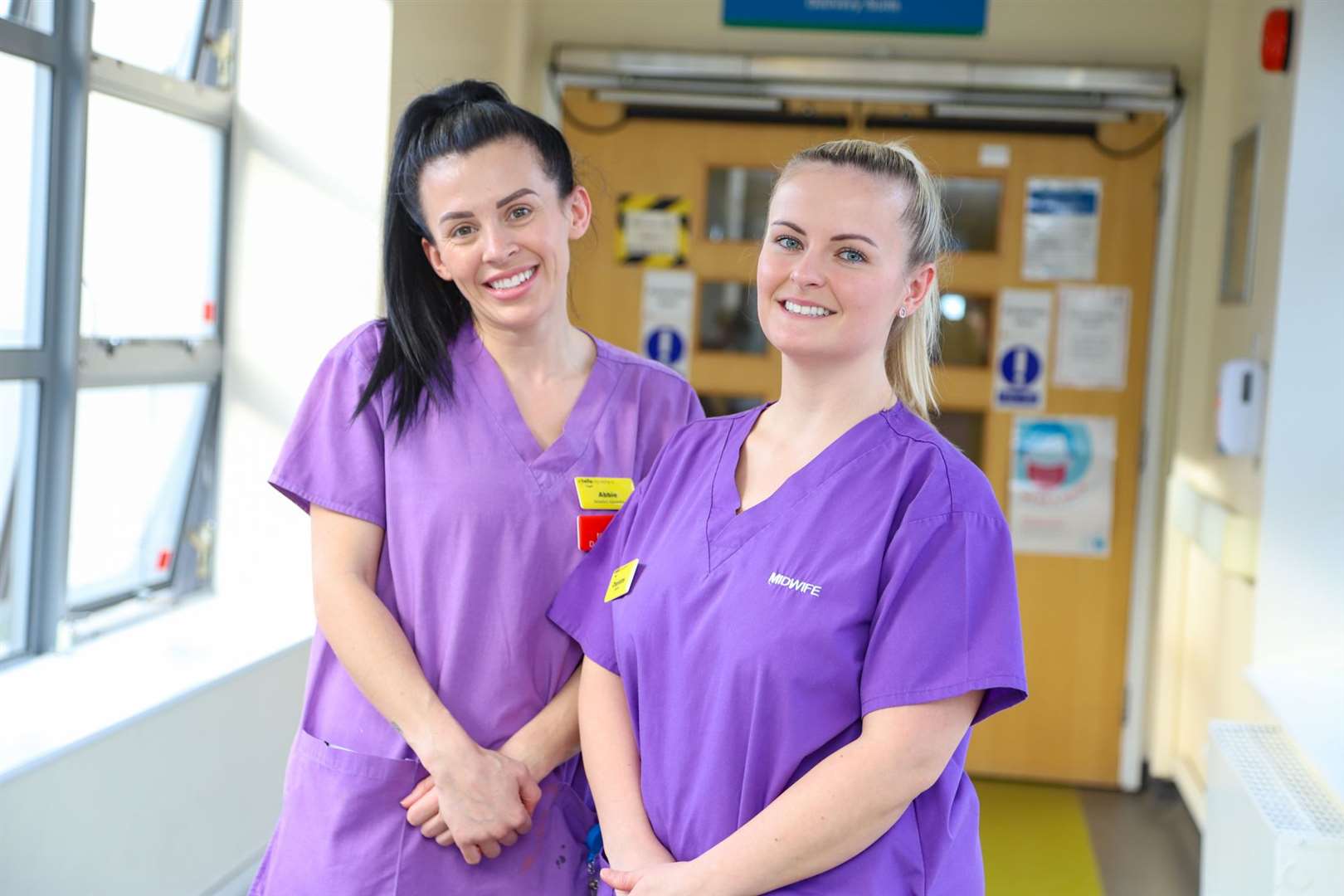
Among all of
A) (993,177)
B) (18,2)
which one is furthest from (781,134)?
(18,2)

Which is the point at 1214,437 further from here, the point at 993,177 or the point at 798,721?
the point at 798,721

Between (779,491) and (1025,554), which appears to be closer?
(779,491)

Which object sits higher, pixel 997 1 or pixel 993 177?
pixel 997 1

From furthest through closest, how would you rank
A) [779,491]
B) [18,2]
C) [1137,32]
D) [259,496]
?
[1137,32]
[259,496]
[18,2]
[779,491]

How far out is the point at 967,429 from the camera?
4.21m

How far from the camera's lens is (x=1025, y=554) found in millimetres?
4180

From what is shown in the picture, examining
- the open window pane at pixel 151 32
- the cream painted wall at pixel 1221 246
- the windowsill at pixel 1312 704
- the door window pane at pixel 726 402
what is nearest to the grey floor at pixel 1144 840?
the windowsill at pixel 1312 704

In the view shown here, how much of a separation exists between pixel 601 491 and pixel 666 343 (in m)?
2.72

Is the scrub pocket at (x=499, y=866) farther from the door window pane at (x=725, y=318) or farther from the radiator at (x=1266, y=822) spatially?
the door window pane at (x=725, y=318)

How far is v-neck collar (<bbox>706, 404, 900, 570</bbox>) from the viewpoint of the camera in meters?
1.29

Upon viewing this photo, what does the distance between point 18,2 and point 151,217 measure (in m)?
0.58

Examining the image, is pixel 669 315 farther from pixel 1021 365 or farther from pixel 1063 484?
pixel 1063 484

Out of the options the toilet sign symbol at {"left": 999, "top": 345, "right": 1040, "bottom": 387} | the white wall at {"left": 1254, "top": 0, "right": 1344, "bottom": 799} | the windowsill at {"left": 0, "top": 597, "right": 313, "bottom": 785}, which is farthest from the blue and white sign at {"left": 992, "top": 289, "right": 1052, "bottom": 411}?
the windowsill at {"left": 0, "top": 597, "right": 313, "bottom": 785}

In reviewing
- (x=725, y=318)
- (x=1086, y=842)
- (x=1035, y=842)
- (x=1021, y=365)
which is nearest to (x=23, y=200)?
(x=725, y=318)
